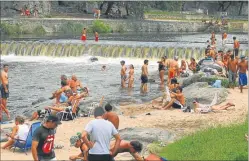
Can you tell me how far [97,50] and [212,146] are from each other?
28198 millimetres

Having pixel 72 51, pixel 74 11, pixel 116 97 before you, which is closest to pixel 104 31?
pixel 74 11

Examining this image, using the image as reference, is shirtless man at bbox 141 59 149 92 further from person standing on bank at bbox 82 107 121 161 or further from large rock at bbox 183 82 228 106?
person standing on bank at bbox 82 107 121 161

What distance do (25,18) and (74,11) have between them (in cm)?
1604

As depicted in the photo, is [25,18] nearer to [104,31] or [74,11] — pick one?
[104,31]

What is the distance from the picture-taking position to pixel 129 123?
17.5 meters

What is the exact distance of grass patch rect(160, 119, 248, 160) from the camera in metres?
11.9

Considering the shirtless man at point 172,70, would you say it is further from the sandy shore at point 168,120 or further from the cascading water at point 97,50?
the cascading water at point 97,50

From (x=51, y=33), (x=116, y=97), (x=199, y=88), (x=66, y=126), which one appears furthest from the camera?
(x=51, y=33)

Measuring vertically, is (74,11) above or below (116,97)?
above

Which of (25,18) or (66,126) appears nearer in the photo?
(66,126)

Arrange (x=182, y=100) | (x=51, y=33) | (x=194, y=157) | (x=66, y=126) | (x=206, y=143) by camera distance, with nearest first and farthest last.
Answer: (x=194, y=157)
(x=206, y=143)
(x=66, y=126)
(x=182, y=100)
(x=51, y=33)

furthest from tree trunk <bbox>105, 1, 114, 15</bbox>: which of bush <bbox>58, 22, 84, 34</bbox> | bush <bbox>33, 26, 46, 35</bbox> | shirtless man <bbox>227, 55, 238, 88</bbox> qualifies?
shirtless man <bbox>227, 55, 238, 88</bbox>

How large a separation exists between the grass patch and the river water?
724 cm

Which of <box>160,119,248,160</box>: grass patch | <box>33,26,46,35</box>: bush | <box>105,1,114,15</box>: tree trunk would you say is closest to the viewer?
<box>160,119,248,160</box>: grass patch
